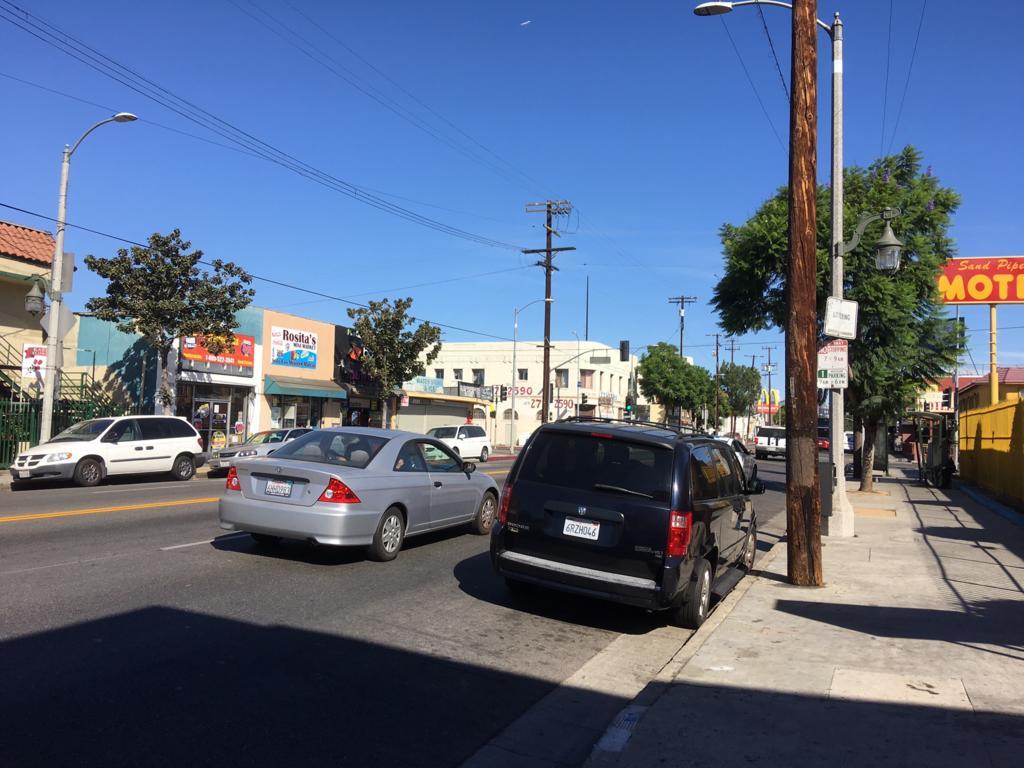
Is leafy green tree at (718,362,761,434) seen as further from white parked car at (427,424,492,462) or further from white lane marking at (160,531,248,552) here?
white lane marking at (160,531,248,552)

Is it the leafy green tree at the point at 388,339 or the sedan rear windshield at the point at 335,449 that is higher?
the leafy green tree at the point at 388,339

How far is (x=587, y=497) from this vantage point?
7.00 meters

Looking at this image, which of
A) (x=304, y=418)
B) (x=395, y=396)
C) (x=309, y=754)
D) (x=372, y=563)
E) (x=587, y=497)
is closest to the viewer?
(x=309, y=754)

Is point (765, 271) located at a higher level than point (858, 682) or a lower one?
higher

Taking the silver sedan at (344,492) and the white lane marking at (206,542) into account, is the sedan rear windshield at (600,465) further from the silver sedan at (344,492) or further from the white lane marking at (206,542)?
the white lane marking at (206,542)

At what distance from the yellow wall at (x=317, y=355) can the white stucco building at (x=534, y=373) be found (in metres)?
29.9

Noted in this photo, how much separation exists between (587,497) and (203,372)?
24.6 m

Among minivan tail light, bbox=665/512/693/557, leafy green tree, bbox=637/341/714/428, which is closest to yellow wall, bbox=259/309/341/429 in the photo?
minivan tail light, bbox=665/512/693/557

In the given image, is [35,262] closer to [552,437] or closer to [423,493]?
[423,493]

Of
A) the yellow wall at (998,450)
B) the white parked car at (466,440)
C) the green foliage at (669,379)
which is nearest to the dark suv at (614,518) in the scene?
the yellow wall at (998,450)

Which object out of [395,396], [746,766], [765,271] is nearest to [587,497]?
[746,766]

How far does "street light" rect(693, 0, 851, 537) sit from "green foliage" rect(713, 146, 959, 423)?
20.5 ft

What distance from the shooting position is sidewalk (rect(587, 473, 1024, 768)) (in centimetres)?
439

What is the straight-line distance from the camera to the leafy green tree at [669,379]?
76.5 metres
